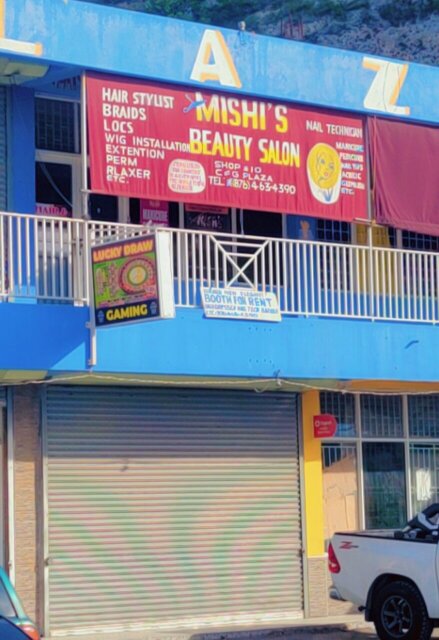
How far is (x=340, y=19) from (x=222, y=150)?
40.0 metres

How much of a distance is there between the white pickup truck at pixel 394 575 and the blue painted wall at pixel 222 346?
2.64 meters

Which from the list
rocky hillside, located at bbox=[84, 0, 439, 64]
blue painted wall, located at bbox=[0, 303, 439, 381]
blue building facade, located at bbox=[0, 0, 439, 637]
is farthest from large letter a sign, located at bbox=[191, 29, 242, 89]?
rocky hillside, located at bbox=[84, 0, 439, 64]

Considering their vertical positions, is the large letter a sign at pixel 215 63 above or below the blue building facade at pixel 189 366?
above

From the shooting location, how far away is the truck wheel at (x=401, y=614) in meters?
15.8

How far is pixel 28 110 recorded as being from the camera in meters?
17.6

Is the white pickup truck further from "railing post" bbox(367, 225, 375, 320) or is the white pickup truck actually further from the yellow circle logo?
the yellow circle logo

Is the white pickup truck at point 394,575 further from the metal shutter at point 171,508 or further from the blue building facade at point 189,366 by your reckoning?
the blue building facade at point 189,366

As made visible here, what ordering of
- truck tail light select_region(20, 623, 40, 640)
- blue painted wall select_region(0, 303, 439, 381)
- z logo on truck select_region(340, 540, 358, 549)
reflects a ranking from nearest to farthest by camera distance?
truck tail light select_region(20, 623, 40, 640), blue painted wall select_region(0, 303, 439, 381), z logo on truck select_region(340, 540, 358, 549)

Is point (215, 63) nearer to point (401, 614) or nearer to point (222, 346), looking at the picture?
point (222, 346)

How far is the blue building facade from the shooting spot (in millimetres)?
16844

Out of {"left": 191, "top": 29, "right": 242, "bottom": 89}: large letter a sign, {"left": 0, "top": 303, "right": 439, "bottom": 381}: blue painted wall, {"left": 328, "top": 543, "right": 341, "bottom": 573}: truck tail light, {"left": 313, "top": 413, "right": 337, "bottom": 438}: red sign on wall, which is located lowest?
{"left": 328, "top": 543, "right": 341, "bottom": 573}: truck tail light

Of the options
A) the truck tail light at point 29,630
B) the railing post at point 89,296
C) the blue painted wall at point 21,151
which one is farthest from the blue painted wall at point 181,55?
the truck tail light at point 29,630

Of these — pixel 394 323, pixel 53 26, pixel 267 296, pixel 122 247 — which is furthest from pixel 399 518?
pixel 53 26

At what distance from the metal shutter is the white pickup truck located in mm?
2288
